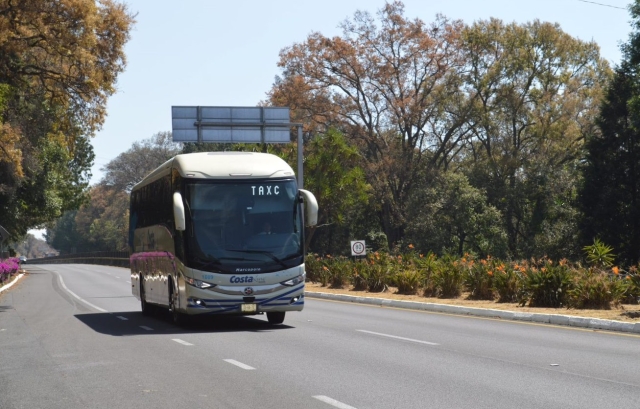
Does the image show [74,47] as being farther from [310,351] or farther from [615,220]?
[615,220]

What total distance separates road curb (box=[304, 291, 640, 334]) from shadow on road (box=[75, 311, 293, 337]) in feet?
16.0

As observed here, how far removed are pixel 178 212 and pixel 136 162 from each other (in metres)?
112

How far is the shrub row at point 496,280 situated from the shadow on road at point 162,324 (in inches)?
271

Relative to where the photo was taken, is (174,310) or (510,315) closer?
(174,310)

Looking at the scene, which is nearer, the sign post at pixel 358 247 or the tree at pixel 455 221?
the sign post at pixel 358 247

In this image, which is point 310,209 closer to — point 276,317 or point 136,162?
point 276,317

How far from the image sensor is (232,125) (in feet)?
135

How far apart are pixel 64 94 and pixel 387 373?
24608 mm

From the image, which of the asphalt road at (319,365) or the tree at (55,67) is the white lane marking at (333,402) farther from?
the tree at (55,67)

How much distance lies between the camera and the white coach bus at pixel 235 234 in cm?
1825

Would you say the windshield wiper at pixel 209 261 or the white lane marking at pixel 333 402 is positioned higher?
the windshield wiper at pixel 209 261

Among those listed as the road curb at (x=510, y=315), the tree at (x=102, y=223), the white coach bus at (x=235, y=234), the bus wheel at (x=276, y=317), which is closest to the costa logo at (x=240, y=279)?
the white coach bus at (x=235, y=234)

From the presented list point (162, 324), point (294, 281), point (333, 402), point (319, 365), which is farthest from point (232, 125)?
point (333, 402)

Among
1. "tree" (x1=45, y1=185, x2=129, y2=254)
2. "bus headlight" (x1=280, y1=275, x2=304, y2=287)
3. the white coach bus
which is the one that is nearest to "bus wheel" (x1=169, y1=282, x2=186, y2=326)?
the white coach bus
